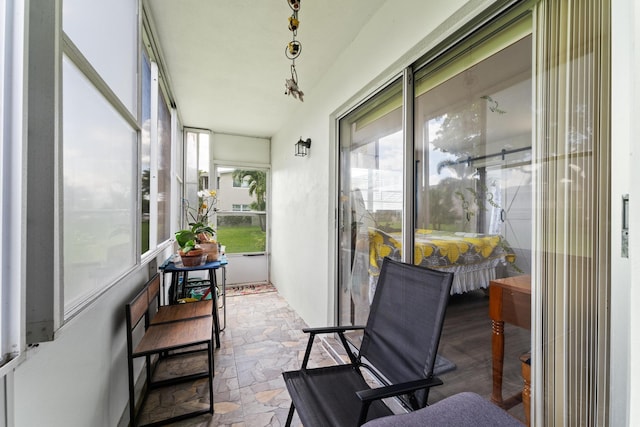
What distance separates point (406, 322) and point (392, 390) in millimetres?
418

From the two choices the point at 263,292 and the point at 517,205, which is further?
the point at 263,292

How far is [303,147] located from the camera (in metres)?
3.36

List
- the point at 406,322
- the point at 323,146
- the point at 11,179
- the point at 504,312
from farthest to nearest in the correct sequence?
the point at 323,146 → the point at 406,322 → the point at 504,312 → the point at 11,179

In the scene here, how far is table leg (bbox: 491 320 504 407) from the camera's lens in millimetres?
1275

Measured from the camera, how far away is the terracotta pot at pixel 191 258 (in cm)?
244

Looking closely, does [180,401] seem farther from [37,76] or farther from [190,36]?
[190,36]

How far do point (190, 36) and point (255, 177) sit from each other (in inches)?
118

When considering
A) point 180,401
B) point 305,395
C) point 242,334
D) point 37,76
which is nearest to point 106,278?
point 37,76

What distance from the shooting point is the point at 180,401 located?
1971 mm

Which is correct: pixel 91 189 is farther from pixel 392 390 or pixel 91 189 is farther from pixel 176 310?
pixel 176 310

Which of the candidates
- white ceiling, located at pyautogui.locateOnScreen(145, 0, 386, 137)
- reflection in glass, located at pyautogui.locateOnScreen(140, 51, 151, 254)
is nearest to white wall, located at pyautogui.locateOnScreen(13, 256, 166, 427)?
reflection in glass, located at pyautogui.locateOnScreen(140, 51, 151, 254)

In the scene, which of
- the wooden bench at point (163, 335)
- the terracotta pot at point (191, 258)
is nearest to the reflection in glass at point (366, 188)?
the wooden bench at point (163, 335)

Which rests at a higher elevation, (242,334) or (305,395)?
(305,395)

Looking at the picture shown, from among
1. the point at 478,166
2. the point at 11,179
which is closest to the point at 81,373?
the point at 11,179
